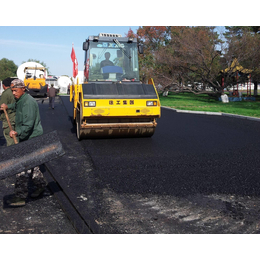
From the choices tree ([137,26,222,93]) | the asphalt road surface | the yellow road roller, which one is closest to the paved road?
the asphalt road surface

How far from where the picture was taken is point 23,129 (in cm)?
472

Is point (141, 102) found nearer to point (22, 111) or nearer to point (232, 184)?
point (232, 184)

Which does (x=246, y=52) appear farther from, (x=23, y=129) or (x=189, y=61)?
(x=23, y=129)

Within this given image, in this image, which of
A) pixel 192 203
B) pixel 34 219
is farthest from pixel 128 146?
pixel 34 219

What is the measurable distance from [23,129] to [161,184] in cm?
237

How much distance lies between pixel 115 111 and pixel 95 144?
1.05 m

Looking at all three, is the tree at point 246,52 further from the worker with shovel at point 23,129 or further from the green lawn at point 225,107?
the worker with shovel at point 23,129

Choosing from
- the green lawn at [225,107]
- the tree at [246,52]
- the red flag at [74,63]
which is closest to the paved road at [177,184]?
the red flag at [74,63]

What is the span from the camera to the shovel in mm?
4211

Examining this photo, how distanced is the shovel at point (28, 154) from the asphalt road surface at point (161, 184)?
0.75 meters

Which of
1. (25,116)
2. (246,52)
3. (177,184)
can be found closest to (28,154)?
(25,116)

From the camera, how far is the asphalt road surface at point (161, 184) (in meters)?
4.02

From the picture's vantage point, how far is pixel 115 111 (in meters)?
8.80

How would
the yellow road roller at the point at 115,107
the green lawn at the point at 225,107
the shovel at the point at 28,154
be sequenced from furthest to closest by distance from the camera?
1. the green lawn at the point at 225,107
2. the yellow road roller at the point at 115,107
3. the shovel at the point at 28,154
